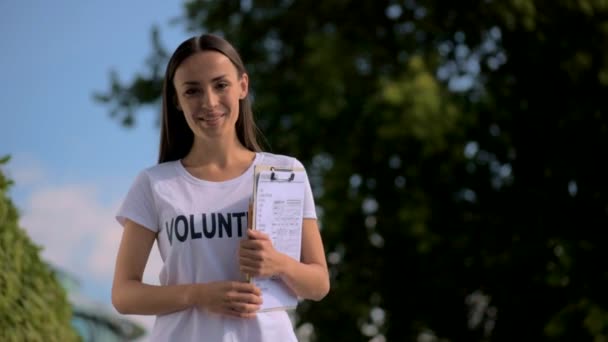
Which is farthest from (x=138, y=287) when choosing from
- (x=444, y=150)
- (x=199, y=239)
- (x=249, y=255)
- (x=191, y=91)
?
(x=444, y=150)

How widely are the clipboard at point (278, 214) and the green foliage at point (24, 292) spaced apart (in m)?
1.69

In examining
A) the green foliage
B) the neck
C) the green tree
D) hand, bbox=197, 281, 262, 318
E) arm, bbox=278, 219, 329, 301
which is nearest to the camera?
hand, bbox=197, 281, 262, 318

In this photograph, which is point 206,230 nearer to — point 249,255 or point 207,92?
point 249,255

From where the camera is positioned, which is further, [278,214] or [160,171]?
[160,171]

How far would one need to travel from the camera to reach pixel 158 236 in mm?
2574

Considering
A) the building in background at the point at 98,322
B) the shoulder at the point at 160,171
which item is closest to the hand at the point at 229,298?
the shoulder at the point at 160,171

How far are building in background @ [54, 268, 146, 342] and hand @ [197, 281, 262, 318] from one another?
4.29 m

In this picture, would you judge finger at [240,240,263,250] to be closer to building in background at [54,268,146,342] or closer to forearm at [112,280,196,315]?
forearm at [112,280,196,315]

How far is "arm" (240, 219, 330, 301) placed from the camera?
241 cm

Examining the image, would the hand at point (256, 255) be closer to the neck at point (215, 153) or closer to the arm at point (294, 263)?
the arm at point (294, 263)

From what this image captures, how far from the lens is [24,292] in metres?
4.04

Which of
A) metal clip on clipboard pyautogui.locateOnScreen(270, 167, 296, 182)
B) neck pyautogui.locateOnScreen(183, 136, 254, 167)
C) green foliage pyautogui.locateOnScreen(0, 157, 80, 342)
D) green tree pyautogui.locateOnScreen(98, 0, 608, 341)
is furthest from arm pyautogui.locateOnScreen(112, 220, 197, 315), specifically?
green tree pyautogui.locateOnScreen(98, 0, 608, 341)

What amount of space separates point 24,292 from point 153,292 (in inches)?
69.6

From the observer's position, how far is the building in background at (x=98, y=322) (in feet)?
21.8
